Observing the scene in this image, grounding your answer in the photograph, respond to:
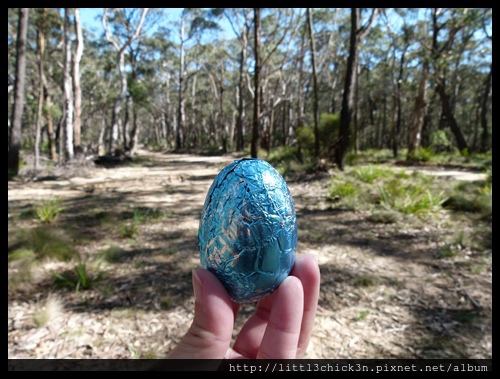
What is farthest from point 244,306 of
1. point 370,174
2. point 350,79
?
point 350,79

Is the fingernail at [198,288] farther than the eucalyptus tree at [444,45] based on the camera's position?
No

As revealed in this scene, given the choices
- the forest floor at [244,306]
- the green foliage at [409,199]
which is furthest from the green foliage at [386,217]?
the green foliage at [409,199]

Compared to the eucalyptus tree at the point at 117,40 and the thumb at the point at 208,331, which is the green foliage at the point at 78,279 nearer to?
the thumb at the point at 208,331

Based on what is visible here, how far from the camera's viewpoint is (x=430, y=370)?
270 cm

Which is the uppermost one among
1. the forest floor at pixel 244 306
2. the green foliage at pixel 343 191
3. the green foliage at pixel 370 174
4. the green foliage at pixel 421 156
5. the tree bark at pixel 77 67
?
the tree bark at pixel 77 67

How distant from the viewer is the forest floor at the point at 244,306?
10.0ft

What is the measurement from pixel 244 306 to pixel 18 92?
40.0ft

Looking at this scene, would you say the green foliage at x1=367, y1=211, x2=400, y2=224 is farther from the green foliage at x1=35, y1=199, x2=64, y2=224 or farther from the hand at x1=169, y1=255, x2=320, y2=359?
the green foliage at x1=35, y1=199, x2=64, y2=224

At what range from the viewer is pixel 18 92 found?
11.4 metres

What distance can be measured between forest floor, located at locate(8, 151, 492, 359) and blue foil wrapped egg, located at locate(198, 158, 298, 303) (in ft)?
5.77

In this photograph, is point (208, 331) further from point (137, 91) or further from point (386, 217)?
point (137, 91)

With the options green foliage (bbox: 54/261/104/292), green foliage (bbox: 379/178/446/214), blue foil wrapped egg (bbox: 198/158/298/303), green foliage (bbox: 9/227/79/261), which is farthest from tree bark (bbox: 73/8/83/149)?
blue foil wrapped egg (bbox: 198/158/298/303)

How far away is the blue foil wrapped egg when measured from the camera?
159 cm

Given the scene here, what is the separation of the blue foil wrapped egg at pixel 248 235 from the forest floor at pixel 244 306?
1.76 meters
